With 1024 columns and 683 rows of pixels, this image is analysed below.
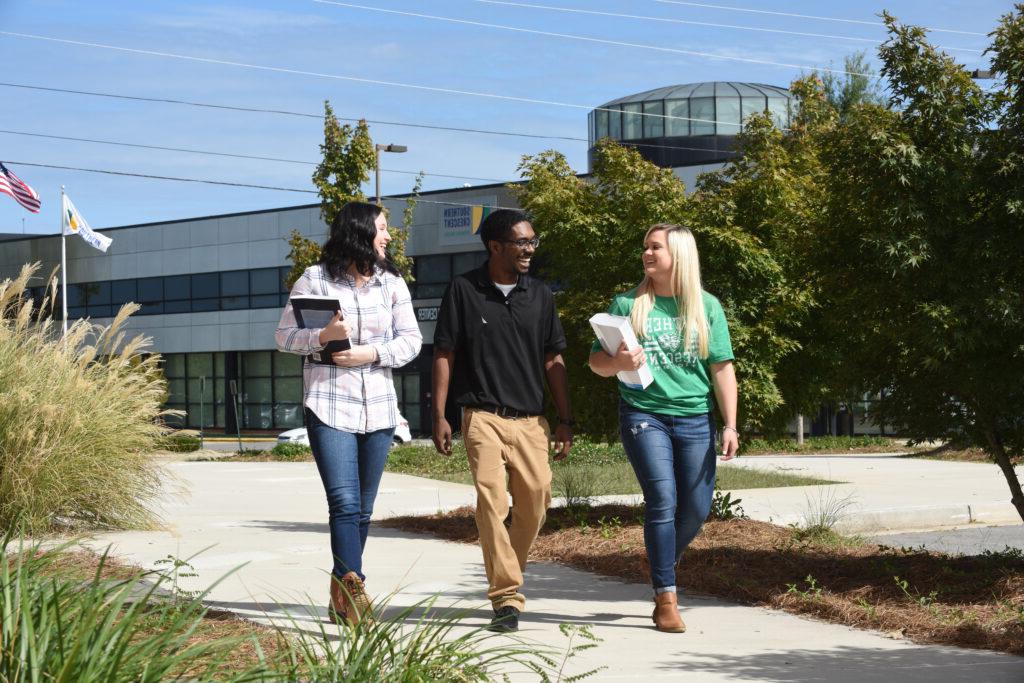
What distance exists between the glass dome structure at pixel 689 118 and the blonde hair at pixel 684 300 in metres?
41.9

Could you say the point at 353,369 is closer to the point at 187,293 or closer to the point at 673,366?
the point at 673,366

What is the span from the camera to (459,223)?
1704 inches

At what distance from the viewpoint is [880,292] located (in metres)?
6.55

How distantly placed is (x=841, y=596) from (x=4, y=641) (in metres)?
4.36

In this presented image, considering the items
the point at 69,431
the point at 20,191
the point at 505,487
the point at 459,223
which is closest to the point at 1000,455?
the point at 505,487

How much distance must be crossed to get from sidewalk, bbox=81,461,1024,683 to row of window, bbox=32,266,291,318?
37043 mm

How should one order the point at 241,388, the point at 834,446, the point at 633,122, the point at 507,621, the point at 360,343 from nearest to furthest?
the point at 507,621, the point at 360,343, the point at 834,446, the point at 633,122, the point at 241,388

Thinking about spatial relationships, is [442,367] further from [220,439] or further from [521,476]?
[220,439]

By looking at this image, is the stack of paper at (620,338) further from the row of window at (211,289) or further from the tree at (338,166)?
the row of window at (211,289)

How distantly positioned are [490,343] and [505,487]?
727 mm

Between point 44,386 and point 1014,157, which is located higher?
point 1014,157

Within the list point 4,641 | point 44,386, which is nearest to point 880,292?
point 4,641

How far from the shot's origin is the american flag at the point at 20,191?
3445cm

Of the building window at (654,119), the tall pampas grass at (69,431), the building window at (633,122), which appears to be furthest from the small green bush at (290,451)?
the building window at (654,119)
